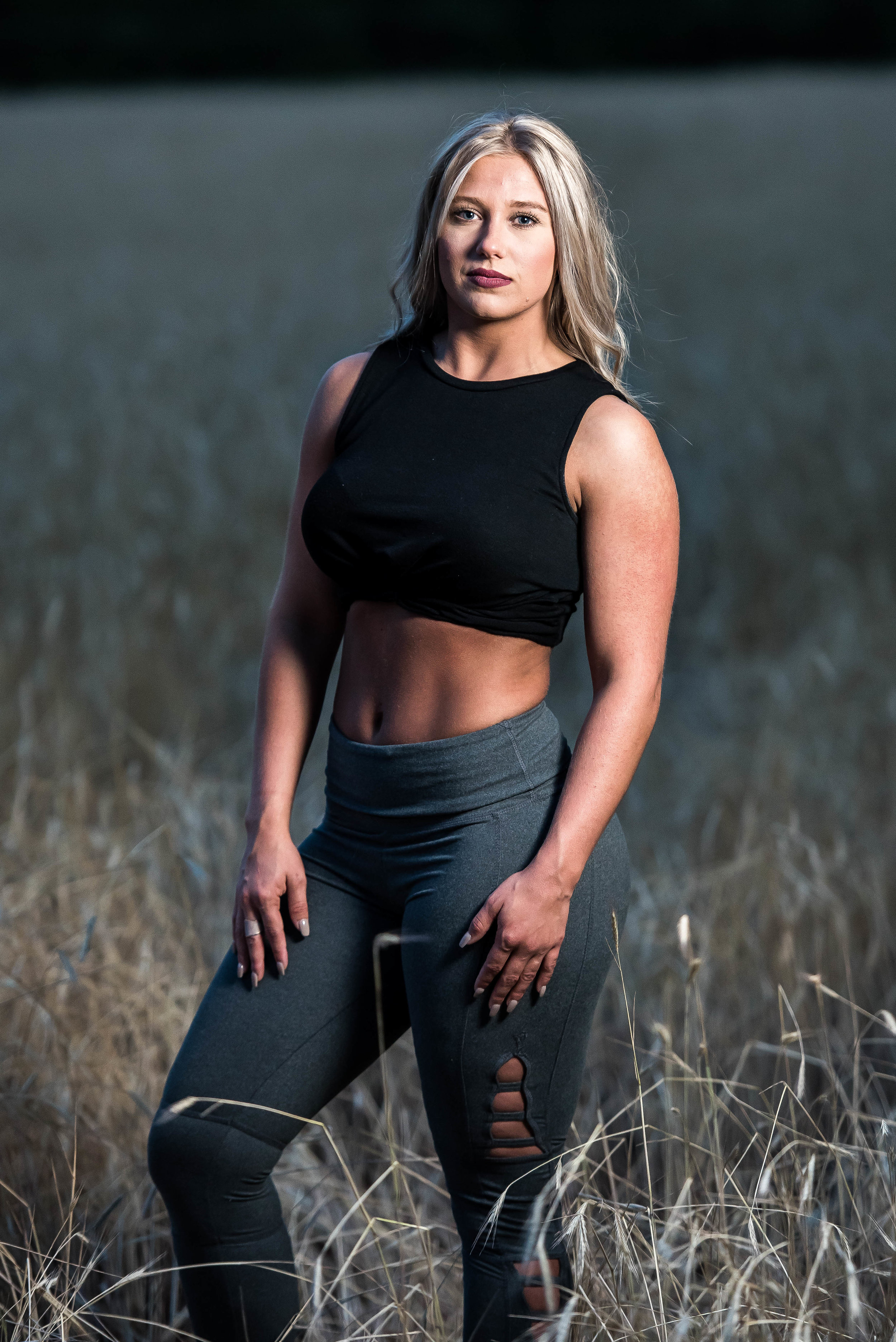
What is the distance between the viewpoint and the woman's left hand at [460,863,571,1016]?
1.44 meters

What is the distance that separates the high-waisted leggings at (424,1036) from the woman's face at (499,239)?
536 millimetres

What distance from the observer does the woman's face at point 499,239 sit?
155 cm

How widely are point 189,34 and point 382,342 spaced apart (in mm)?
34723

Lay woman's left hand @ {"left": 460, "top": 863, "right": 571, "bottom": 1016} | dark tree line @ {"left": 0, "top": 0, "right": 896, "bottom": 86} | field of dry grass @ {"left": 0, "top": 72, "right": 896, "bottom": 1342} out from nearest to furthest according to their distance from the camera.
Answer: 1. woman's left hand @ {"left": 460, "top": 863, "right": 571, "bottom": 1016}
2. field of dry grass @ {"left": 0, "top": 72, "right": 896, "bottom": 1342}
3. dark tree line @ {"left": 0, "top": 0, "right": 896, "bottom": 86}

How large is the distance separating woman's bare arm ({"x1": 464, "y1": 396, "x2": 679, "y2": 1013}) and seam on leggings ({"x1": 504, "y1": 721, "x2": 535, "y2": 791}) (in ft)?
A: 0.19

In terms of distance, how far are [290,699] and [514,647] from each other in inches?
13.5

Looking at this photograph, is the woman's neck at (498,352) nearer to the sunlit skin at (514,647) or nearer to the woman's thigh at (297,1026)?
the sunlit skin at (514,647)

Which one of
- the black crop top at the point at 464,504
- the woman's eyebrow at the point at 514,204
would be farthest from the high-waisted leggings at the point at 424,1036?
the woman's eyebrow at the point at 514,204

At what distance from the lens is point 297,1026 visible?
5.11 feet

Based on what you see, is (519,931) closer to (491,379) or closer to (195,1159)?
(195,1159)

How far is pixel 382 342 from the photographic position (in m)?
1.71

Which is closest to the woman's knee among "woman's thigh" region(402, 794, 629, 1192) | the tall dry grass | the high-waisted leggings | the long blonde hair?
the high-waisted leggings

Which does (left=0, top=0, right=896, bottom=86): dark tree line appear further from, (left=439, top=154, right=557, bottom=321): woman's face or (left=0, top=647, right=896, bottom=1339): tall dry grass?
(left=439, top=154, right=557, bottom=321): woman's face

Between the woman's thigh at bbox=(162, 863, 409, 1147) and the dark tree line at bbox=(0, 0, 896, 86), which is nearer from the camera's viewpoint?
the woman's thigh at bbox=(162, 863, 409, 1147)
